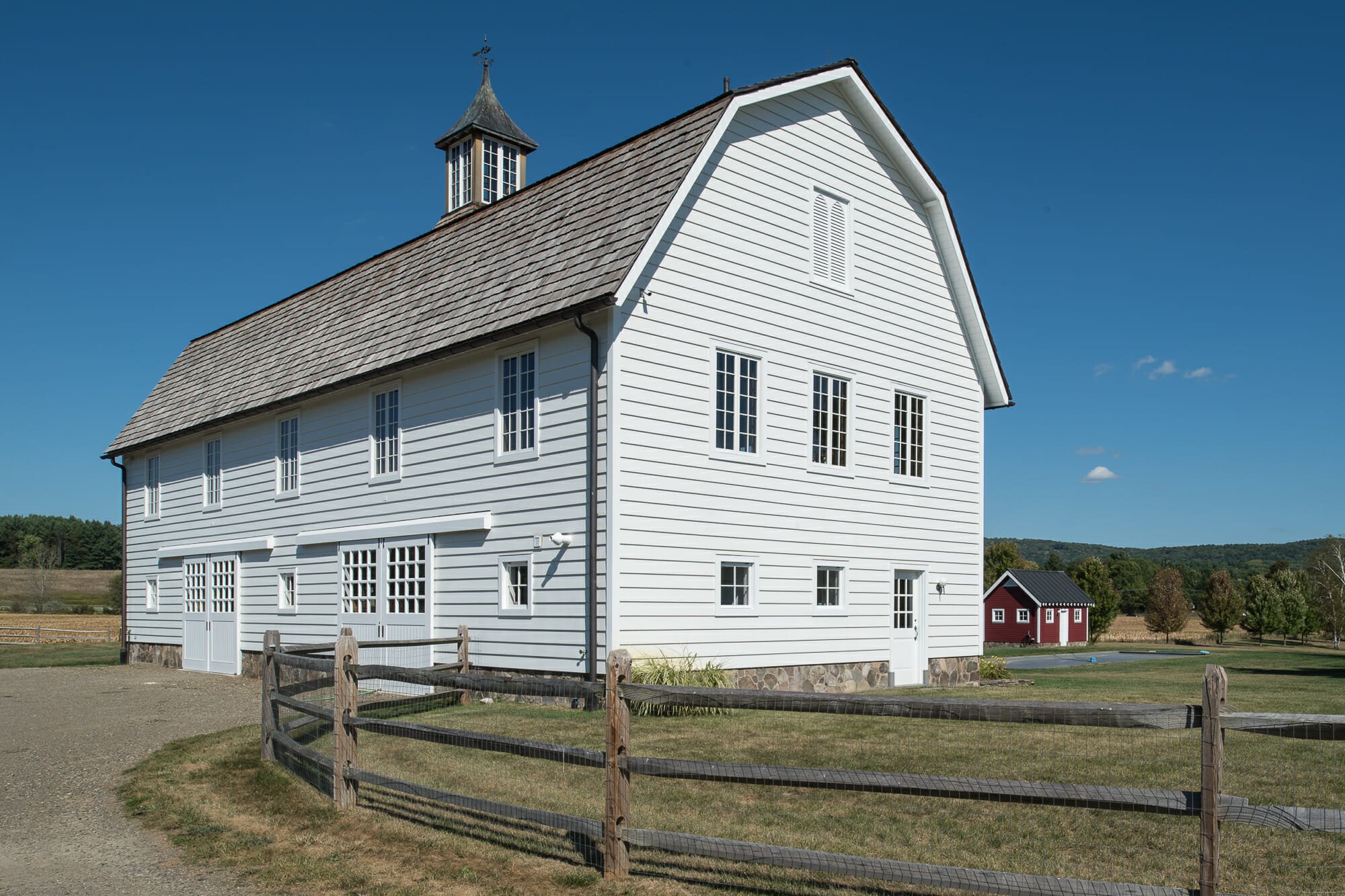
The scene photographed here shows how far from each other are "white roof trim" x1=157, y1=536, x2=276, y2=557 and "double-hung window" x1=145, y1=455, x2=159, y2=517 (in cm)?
131

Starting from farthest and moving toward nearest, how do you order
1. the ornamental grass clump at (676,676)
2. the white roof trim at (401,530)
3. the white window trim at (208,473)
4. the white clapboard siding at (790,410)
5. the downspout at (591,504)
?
the white window trim at (208,473) → the white roof trim at (401,530) → the white clapboard siding at (790,410) → the downspout at (591,504) → the ornamental grass clump at (676,676)

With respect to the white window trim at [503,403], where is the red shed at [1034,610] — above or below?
below

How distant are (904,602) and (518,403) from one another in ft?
27.0

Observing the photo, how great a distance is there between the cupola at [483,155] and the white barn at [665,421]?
3.79 meters

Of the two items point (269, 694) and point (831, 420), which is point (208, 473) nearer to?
point (831, 420)

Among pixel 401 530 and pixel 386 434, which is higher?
pixel 386 434

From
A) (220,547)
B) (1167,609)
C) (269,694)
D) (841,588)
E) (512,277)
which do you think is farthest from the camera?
(1167,609)

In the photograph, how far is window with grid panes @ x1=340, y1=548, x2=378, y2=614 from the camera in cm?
1911

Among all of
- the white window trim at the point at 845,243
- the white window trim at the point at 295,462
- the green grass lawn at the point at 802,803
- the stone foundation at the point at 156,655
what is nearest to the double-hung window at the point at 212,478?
the white window trim at the point at 295,462

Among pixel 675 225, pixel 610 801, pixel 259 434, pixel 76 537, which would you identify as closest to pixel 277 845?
pixel 610 801

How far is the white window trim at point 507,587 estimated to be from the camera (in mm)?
15562

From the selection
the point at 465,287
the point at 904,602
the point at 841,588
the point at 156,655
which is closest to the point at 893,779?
the point at 841,588

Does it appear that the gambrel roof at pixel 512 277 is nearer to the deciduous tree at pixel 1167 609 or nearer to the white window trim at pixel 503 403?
the white window trim at pixel 503 403

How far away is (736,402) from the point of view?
642 inches
